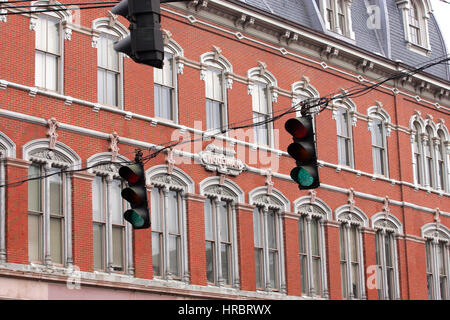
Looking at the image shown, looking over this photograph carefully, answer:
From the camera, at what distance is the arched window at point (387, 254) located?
33.2 meters

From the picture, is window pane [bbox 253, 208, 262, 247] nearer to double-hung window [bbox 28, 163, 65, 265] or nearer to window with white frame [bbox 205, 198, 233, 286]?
window with white frame [bbox 205, 198, 233, 286]

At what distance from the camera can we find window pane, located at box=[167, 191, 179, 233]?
27406mm

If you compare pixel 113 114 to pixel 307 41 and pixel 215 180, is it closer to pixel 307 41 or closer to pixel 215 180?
pixel 215 180

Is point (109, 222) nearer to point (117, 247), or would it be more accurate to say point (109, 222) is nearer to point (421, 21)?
point (117, 247)

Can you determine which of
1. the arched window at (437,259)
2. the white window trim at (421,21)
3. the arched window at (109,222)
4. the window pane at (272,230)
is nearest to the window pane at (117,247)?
the arched window at (109,222)

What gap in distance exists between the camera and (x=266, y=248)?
2967 centimetres

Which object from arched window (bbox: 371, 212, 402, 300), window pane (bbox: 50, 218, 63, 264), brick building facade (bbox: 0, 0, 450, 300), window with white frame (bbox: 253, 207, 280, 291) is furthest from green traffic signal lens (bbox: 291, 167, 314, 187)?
arched window (bbox: 371, 212, 402, 300)

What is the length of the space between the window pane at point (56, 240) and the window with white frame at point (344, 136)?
36.8 feet

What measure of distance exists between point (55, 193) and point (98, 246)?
1.74 metres

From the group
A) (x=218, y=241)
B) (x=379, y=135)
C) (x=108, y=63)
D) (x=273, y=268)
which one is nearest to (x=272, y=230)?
(x=273, y=268)

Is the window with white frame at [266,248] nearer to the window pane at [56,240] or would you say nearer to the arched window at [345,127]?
the arched window at [345,127]

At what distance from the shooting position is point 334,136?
32844 millimetres
